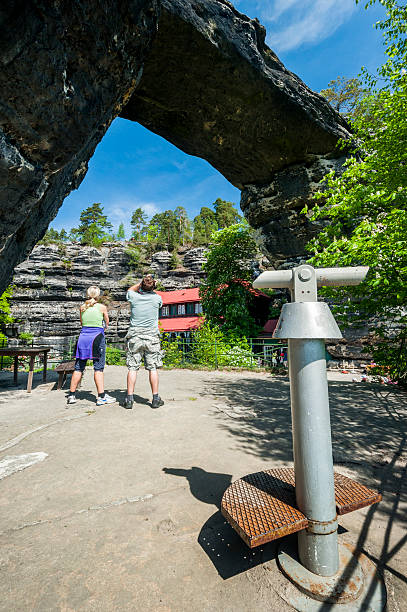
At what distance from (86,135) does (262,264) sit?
27.7 meters

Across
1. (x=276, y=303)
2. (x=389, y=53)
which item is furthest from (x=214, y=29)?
(x=276, y=303)

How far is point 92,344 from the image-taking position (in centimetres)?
493

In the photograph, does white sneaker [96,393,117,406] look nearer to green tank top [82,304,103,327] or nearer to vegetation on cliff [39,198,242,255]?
green tank top [82,304,103,327]

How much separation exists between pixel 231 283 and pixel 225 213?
37361 millimetres

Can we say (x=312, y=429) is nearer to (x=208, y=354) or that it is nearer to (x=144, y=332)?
(x=144, y=332)

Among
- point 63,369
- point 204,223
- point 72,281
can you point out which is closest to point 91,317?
point 63,369

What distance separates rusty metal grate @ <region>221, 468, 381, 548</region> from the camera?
4.30 ft

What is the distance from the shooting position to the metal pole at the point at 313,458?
143 cm

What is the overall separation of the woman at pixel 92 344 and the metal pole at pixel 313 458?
3.98 metres

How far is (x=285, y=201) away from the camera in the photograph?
1477 centimetres

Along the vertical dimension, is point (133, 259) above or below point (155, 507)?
above

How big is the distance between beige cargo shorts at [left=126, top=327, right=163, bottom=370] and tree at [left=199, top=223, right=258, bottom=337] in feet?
44.4

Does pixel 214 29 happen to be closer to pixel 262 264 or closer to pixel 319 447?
pixel 319 447

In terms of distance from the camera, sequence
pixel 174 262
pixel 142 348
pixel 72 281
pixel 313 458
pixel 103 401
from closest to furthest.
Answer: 1. pixel 313 458
2. pixel 142 348
3. pixel 103 401
4. pixel 72 281
5. pixel 174 262
